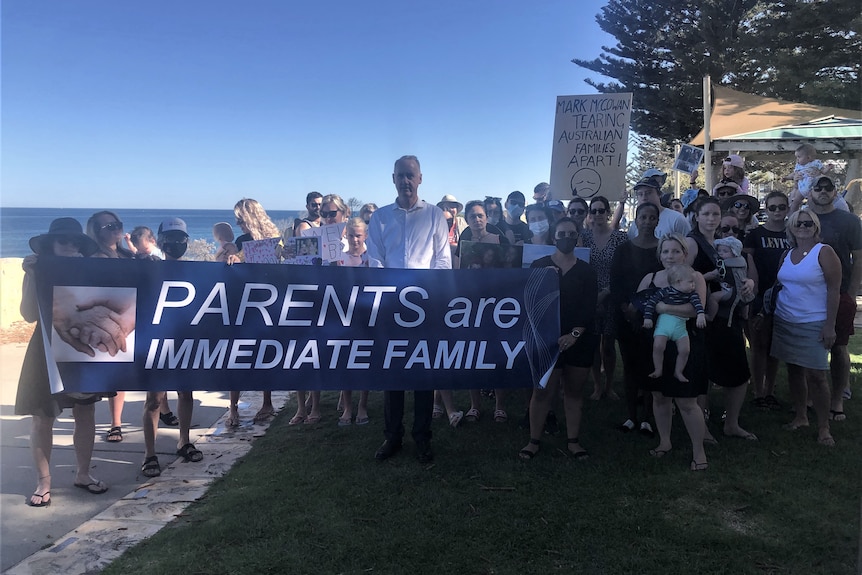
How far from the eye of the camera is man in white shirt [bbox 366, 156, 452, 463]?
413 centimetres

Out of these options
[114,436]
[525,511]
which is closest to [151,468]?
[114,436]

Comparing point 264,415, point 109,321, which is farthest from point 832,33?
point 109,321

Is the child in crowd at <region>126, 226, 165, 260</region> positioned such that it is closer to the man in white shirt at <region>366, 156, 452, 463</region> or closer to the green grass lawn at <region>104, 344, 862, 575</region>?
the green grass lawn at <region>104, 344, 862, 575</region>

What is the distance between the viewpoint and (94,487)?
3.75 meters

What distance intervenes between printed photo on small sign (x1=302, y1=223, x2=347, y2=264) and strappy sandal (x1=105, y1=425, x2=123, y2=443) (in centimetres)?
236

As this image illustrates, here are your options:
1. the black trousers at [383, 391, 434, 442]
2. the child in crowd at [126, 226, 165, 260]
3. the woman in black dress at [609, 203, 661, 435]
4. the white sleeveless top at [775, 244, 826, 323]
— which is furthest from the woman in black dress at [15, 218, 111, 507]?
the white sleeveless top at [775, 244, 826, 323]

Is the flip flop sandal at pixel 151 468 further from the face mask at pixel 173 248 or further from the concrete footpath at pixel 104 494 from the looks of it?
the face mask at pixel 173 248

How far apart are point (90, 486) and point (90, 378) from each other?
935mm

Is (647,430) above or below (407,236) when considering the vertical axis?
below

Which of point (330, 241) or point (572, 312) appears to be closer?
point (572, 312)

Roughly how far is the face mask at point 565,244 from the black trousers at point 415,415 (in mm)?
1435

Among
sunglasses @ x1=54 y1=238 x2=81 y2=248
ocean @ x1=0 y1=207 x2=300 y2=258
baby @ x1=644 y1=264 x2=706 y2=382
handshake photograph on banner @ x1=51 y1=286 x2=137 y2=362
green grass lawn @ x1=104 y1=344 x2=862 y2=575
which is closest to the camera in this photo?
green grass lawn @ x1=104 y1=344 x2=862 y2=575

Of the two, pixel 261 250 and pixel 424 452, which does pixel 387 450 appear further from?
pixel 261 250

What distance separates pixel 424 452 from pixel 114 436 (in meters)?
2.74
